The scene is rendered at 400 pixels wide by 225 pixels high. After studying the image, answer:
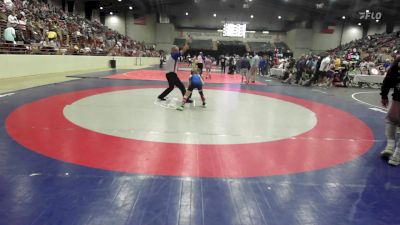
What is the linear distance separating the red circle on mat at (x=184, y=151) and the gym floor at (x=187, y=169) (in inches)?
0.6

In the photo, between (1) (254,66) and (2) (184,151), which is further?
(1) (254,66)

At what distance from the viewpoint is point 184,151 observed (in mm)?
3992

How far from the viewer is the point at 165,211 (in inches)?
97.2

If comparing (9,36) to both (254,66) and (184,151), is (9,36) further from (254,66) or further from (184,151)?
(184,151)

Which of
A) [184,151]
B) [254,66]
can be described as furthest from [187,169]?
[254,66]

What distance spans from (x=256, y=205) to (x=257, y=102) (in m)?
6.19

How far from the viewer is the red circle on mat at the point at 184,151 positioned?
11.3 ft

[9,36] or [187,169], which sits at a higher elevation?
[9,36]

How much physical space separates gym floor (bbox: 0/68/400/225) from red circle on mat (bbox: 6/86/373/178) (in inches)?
0.6

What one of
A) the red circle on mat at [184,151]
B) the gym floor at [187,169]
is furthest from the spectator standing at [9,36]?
the red circle on mat at [184,151]

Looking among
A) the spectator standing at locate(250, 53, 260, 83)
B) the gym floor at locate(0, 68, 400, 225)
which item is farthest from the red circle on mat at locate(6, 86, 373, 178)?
the spectator standing at locate(250, 53, 260, 83)

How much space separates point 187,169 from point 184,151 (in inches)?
24.0

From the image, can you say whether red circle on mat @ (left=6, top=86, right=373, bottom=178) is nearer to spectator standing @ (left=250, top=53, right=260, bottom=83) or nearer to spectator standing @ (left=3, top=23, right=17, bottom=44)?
spectator standing @ (left=3, top=23, right=17, bottom=44)

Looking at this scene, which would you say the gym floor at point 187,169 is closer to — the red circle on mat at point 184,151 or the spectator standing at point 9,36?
the red circle on mat at point 184,151
